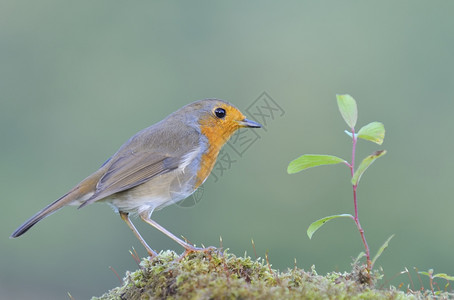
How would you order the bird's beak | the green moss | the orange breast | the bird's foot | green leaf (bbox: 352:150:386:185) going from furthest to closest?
1. the bird's beak
2. the orange breast
3. the bird's foot
4. green leaf (bbox: 352:150:386:185)
5. the green moss

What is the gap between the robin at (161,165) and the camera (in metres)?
3.84

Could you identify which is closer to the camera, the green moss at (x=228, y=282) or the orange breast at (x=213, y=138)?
the green moss at (x=228, y=282)

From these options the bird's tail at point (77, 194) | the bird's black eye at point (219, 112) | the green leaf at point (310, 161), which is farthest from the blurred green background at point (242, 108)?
the green leaf at point (310, 161)

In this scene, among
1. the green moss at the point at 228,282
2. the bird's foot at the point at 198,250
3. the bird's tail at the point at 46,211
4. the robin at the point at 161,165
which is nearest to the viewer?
the green moss at the point at 228,282

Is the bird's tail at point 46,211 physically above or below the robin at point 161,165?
above

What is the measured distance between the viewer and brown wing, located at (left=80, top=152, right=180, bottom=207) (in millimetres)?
3770

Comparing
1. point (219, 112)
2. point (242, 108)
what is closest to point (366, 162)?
point (219, 112)

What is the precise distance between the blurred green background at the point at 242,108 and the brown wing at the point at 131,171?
4313 mm

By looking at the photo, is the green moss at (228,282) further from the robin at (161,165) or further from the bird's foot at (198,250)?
the robin at (161,165)

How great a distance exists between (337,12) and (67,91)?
613cm

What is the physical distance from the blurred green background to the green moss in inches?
212

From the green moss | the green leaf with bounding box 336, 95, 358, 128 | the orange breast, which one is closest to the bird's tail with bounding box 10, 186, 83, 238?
the orange breast

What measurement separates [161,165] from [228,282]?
6.89ft

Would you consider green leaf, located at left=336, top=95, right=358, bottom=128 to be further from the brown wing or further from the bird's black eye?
the bird's black eye
